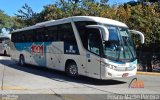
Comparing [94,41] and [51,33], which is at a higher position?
[51,33]

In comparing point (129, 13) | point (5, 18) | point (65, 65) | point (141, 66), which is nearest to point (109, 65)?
point (65, 65)

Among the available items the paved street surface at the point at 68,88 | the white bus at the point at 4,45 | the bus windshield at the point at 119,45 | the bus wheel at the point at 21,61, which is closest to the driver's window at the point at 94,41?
→ the bus windshield at the point at 119,45

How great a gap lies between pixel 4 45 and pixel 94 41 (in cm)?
2613

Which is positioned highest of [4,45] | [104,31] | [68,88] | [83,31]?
[83,31]

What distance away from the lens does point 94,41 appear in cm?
1491

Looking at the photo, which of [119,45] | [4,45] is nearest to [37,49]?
[119,45]

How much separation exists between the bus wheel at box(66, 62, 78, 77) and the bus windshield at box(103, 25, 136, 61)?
2.57 metres

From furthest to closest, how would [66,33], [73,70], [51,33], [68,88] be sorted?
[51,33], [66,33], [73,70], [68,88]

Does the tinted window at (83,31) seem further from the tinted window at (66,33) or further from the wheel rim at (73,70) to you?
the wheel rim at (73,70)

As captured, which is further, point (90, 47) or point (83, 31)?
point (83, 31)

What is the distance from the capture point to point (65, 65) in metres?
17.4

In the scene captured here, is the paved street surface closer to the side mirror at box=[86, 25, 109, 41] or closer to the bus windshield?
the bus windshield

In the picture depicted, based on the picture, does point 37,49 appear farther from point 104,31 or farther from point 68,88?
point 104,31

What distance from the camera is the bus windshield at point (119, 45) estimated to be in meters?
14.5
